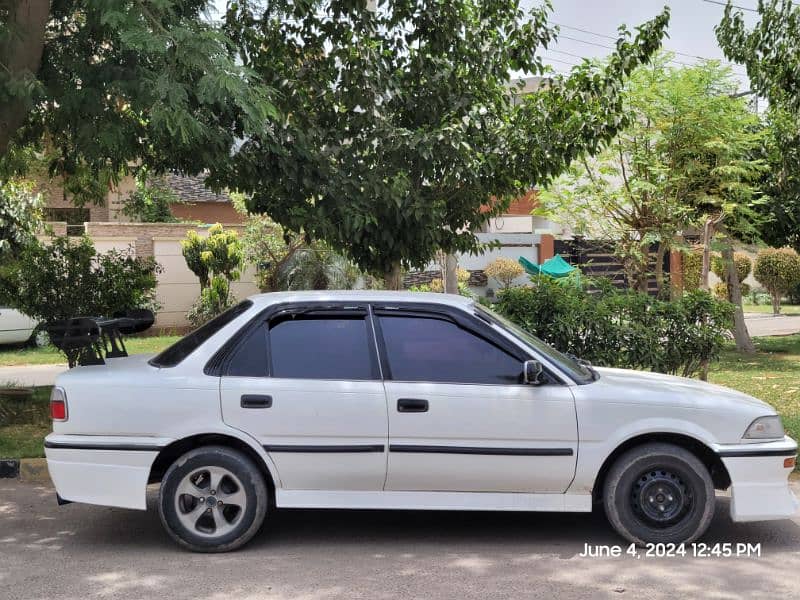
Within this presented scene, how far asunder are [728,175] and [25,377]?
41.1 ft

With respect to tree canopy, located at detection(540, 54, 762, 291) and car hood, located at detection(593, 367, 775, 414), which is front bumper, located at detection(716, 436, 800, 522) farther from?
tree canopy, located at detection(540, 54, 762, 291)

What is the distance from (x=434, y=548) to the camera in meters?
6.17

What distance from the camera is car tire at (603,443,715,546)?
19.7ft

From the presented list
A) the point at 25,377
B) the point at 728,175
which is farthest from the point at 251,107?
the point at 728,175

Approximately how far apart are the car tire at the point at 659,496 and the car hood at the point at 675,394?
0.31 metres

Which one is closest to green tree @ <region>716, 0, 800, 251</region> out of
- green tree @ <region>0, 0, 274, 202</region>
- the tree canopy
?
the tree canopy

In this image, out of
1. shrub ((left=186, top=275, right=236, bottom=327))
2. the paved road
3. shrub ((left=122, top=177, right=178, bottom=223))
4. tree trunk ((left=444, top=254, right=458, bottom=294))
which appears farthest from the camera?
shrub ((left=122, top=177, right=178, bottom=223))

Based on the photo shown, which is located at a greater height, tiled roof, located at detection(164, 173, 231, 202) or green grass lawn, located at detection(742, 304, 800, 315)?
tiled roof, located at detection(164, 173, 231, 202)

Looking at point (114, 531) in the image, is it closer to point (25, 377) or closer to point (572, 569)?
point (572, 569)

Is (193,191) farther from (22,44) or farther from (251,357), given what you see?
(251,357)

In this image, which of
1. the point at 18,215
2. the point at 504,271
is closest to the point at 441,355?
the point at 18,215

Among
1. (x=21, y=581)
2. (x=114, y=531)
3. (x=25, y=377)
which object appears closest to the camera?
(x=21, y=581)

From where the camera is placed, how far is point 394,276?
35.8 ft

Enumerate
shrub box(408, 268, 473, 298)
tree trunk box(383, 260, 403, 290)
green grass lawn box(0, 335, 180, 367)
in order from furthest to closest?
shrub box(408, 268, 473, 298) < green grass lawn box(0, 335, 180, 367) < tree trunk box(383, 260, 403, 290)
